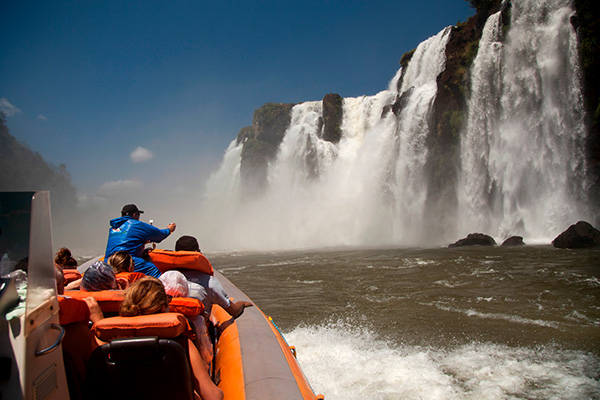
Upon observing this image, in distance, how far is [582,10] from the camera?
16219mm

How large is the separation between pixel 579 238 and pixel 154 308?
1581 cm

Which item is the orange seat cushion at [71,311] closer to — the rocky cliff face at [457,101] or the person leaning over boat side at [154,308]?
the person leaning over boat side at [154,308]

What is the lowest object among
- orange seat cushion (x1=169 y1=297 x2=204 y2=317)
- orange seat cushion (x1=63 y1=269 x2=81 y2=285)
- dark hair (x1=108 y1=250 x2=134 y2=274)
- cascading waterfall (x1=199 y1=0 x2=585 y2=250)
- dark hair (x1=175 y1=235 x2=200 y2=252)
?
orange seat cushion (x1=169 y1=297 x2=204 y2=317)

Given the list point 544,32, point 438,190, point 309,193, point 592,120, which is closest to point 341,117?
point 309,193

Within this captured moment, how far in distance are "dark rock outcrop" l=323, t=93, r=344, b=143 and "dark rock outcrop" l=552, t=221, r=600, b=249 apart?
2656 cm

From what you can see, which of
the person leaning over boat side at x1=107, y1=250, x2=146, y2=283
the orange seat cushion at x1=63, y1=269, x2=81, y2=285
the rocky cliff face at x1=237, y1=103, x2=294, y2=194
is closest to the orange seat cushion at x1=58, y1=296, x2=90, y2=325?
the person leaning over boat side at x1=107, y1=250, x2=146, y2=283

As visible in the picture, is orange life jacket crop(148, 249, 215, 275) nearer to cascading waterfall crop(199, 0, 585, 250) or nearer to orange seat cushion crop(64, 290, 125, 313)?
orange seat cushion crop(64, 290, 125, 313)

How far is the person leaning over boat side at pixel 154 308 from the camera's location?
194 centimetres

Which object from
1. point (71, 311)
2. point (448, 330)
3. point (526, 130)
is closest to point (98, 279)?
point (71, 311)

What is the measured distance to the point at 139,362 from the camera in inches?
69.2

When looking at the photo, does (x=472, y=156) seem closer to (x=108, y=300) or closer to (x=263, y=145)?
(x=108, y=300)

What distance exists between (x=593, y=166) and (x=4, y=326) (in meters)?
21.1

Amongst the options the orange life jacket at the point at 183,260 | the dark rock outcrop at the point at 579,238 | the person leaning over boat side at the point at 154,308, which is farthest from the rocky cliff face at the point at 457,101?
the person leaning over boat side at the point at 154,308

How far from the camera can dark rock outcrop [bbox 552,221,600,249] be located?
43.7ft
